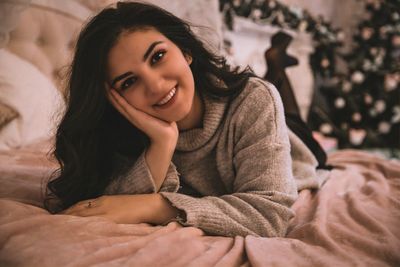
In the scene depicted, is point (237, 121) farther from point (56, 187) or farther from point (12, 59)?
point (12, 59)

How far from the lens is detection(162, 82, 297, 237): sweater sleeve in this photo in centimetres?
70

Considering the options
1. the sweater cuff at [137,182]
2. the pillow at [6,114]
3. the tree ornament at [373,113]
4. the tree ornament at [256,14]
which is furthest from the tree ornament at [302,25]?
the sweater cuff at [137,182]

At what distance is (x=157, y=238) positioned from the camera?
606 millimetres

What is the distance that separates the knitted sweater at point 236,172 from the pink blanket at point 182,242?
0.04 metres

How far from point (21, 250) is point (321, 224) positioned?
587 mm

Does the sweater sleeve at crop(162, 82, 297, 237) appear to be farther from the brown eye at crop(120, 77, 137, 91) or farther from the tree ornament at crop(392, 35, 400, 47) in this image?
the tree ornament at crop(392, 35, 400, 47)

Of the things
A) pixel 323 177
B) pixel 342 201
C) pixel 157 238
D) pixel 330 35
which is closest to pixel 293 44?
pixel 330 35

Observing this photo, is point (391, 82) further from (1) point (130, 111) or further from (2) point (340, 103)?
(1) point (130, 111)

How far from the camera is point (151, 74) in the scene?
779 mm

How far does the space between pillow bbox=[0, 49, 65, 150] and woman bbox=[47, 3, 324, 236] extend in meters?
0.47

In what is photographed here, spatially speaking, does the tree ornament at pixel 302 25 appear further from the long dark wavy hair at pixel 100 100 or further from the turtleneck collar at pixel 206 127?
the turtleneck collar at pixel 206 127

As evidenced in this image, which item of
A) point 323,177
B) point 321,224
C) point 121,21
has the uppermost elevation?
point 121,21

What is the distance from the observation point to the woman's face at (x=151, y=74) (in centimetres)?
78

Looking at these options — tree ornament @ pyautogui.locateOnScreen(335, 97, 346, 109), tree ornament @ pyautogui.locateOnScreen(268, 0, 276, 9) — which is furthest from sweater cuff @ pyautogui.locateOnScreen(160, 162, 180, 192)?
tree ornament @ pyautogui.locateOnScreen(335, 97, 346, 109)
